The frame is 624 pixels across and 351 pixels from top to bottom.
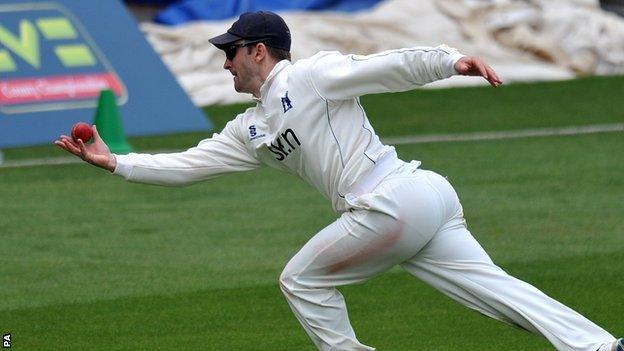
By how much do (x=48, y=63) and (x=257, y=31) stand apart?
9670 millimetres

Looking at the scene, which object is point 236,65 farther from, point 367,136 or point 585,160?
point 585,160

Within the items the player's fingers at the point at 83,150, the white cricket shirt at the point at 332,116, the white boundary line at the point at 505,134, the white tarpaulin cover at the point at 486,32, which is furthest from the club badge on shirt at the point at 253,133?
the white tarpaulin cover at the point at 486,32

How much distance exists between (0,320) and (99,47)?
797cm

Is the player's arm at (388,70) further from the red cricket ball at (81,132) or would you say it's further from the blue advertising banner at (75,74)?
the blue advertising banner at (75,74)

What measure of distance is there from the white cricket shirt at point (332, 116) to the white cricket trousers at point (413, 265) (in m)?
0.14

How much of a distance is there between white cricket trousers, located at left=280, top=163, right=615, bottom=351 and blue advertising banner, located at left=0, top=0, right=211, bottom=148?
9716 mm

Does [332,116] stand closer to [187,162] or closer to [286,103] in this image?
[286,103]

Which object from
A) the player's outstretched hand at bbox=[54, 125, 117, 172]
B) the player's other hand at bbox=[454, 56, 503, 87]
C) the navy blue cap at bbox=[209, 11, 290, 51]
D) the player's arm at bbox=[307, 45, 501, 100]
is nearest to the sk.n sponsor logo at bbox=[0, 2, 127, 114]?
the player's outstretched hand at bbox=[54, 125, 117, 172]

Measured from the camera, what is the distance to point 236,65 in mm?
7367

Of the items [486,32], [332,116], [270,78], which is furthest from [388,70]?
[486,32]

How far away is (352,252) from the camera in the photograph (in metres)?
7.14

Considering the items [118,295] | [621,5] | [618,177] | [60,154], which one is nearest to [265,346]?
[118,295]

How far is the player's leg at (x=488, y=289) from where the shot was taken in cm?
686

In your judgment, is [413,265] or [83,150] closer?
[413,265]
